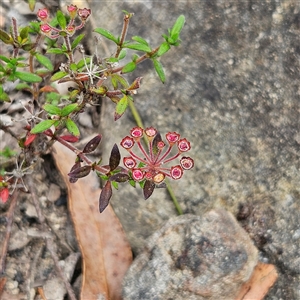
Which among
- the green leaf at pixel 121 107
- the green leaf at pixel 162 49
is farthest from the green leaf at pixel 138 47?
the green leaf at pixel 121 107

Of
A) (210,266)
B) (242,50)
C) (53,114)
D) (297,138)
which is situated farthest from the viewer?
(242,50)

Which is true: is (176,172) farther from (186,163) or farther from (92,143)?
(92,143)

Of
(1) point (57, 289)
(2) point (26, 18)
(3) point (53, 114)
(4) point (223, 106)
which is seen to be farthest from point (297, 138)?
(2) point (26, 18)

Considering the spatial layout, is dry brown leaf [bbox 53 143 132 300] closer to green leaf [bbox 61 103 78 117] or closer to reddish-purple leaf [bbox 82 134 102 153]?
reddish-purple leaf [bbox 82 134 102 153]

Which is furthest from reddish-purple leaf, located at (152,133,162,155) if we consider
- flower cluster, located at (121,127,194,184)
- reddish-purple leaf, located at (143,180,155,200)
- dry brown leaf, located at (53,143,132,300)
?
dry brown leaf, located at (53,143,132,300)

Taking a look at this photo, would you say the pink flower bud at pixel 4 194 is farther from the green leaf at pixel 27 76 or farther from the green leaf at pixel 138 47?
the green leaf at pixel 138 47

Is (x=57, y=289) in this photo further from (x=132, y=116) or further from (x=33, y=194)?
(x=132, y=116)
